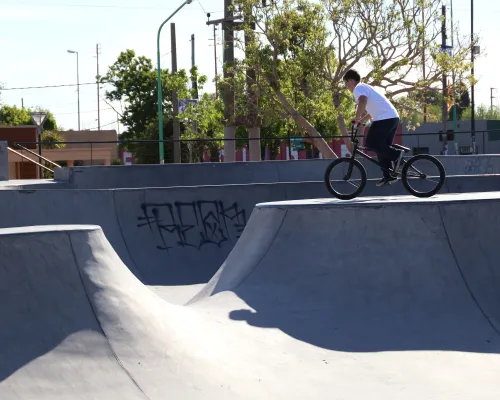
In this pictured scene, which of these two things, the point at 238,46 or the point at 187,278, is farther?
the point at 238,46

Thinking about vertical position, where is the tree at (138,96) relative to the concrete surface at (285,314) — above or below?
above

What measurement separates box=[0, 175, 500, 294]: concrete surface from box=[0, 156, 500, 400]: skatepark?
3.50 feet

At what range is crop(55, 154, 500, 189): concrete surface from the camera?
19.0 meters

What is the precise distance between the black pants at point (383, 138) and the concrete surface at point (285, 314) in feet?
4.70

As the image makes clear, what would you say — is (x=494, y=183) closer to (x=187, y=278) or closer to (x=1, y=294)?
(x=187, y=278)

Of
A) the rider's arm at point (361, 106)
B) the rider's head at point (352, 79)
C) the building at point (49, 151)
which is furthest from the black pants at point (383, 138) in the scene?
the building at point (49, 151)

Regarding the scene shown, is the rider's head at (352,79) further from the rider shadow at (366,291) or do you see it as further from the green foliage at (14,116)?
the green foliage at (14,116)

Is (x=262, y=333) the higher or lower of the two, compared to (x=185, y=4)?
lower

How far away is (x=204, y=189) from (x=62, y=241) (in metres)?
6.65

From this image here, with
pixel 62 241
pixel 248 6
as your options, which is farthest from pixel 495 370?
pixel 248 6

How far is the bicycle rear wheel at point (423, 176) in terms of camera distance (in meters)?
10.1

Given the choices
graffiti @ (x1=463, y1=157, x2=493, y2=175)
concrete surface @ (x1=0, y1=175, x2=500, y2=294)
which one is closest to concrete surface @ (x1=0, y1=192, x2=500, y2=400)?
concrete surface @ (x1=0, y1=175, x2=500, y2=294)

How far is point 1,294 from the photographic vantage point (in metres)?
6.04

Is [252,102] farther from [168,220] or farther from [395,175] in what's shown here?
[395,175]
